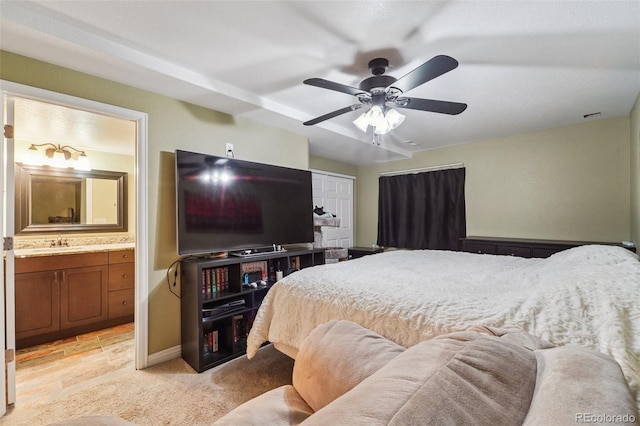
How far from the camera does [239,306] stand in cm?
264

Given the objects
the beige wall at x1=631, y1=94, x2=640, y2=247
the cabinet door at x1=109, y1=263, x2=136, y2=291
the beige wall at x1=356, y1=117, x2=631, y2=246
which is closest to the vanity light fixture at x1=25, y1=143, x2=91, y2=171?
the cabinet door at x1=109, y1=263, x2=136, y2=291

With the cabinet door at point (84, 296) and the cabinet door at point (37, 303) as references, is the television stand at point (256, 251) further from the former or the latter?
the cabinet door at point (37, 303)

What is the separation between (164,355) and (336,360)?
84.8 inches

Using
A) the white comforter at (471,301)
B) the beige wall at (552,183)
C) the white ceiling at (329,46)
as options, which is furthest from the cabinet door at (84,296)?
the beige wall at (552,183)

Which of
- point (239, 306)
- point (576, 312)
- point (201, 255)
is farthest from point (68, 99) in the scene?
point (576, 312)

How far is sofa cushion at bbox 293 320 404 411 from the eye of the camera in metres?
0.96

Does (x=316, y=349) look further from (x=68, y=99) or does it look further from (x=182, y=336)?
(x=68, y=99)

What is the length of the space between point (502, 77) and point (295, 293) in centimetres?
238

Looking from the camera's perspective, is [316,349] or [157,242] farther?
[157,242]

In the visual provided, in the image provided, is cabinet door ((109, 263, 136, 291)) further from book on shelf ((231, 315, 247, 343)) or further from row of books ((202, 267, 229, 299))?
book on shelf ((231, 315, 247, 343))

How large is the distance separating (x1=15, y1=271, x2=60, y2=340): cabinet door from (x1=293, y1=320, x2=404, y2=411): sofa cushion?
3.17 meters

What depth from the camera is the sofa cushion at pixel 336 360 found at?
96 cm

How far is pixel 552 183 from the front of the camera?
11.7ft

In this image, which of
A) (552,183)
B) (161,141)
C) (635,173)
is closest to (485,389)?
(161,141)
